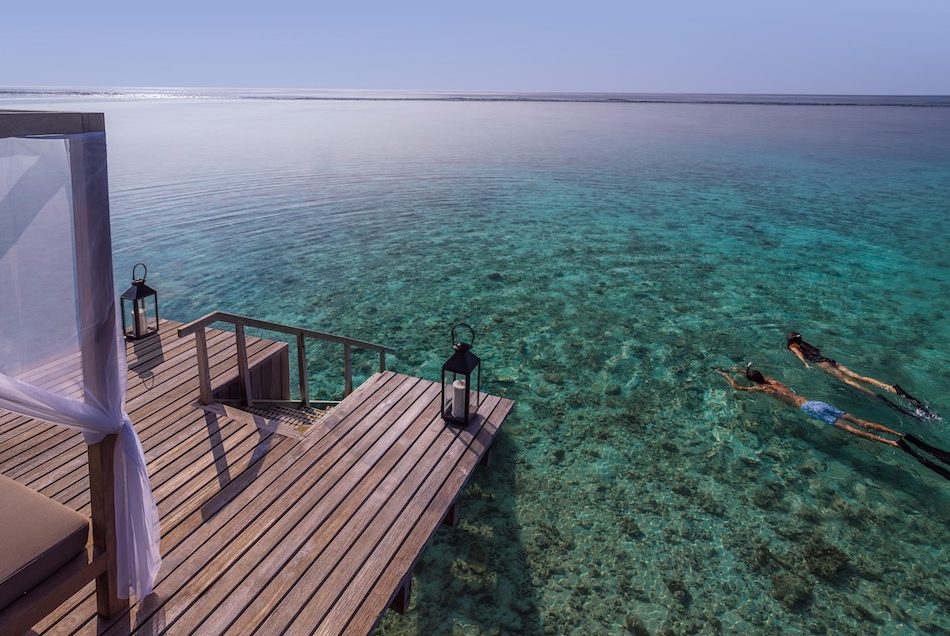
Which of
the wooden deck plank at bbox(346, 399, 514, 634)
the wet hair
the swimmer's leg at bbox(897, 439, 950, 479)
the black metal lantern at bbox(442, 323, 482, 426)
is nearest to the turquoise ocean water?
the swimmer's leg at bbox(897, 439, 950, 479)

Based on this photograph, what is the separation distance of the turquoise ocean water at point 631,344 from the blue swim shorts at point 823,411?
0.27 m

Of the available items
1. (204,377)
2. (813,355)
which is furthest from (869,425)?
(204,377)

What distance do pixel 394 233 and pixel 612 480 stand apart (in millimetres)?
14577

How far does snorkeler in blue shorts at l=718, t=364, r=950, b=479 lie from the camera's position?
829 centimetres

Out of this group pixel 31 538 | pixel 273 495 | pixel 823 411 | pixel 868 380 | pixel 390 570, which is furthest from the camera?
pixel 868 380

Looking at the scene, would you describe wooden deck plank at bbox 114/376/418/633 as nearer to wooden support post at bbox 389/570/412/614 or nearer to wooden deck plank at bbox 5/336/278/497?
wooden support post at bbox 389/570/412/614

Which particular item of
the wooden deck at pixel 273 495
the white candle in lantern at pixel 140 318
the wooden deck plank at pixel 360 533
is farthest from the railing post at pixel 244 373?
the wooden deck plank at pixel 360 533

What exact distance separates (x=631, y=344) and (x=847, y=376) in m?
4.10

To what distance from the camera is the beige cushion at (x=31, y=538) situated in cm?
328

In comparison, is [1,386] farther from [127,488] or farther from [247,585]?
[247,585]

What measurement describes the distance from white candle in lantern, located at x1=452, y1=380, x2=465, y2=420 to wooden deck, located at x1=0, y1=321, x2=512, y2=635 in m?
0.24

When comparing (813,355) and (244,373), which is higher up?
(244,373)

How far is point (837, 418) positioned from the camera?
9.05m

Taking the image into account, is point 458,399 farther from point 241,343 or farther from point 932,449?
point 932,449
